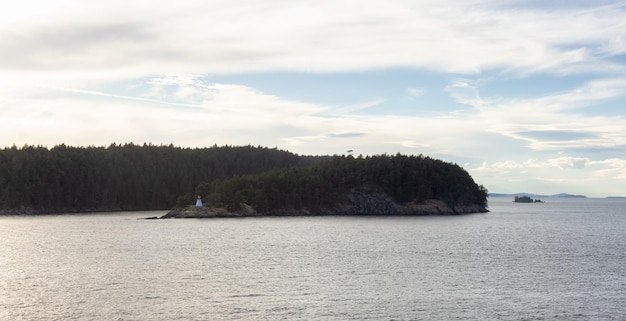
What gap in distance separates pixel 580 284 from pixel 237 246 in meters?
48.6

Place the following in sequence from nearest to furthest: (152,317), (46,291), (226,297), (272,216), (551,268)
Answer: (152,317) < (226,297) < (46,291) < (551,268) < (272,216)

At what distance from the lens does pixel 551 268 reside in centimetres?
6900

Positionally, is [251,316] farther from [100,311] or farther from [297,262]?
[297,262]

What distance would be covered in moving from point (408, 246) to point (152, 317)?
55.4 metres

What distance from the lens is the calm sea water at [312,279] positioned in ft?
150

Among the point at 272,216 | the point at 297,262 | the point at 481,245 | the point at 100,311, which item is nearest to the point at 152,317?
the point at 100,311

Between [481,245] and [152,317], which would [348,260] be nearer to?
[481,245]

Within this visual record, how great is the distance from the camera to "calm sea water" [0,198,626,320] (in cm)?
4569

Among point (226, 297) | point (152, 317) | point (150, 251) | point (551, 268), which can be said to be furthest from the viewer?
point (150, 251)

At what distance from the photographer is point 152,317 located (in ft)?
143

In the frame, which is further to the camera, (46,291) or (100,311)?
(46,291)

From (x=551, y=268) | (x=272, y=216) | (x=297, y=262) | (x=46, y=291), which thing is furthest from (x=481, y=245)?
(x=272, y=216)

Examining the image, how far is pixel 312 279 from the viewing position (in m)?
60.1

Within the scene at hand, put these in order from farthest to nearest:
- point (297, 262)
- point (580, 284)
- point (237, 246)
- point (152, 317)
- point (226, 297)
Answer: point (237, 246) → point (297, 262) → point (580, 284) → point (226, 297) → point (152, 317)
